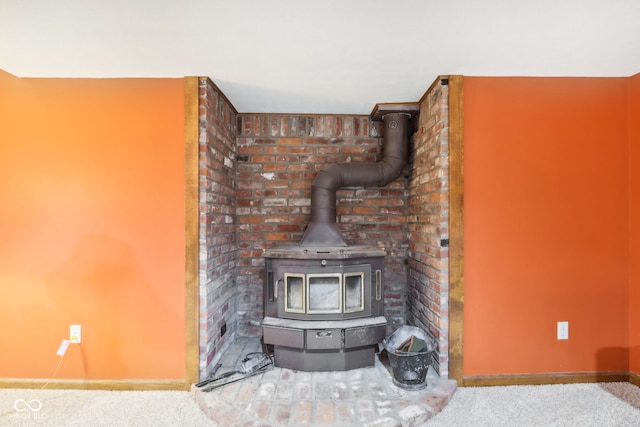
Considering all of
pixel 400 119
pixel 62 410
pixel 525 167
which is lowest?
pixel 62 410

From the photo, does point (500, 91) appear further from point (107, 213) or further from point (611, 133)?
point (107, 213)

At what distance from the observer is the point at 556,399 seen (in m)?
2.05

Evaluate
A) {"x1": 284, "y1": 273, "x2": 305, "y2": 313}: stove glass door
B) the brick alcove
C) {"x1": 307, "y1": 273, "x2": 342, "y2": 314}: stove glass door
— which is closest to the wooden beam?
the brick alcove

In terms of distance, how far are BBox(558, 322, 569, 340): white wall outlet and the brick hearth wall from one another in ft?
3.68

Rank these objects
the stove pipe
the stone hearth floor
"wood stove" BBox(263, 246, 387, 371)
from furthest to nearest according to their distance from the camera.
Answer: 1. the stove pipe
2. "wood stove" BBox(263, 246, 387, 371)
3. the stone hearth floor

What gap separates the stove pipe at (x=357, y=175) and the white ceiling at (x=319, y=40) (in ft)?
1.38

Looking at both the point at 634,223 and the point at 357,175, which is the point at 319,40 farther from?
the point at 634,223

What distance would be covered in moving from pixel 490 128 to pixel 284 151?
160 cm

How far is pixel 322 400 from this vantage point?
6.44ft

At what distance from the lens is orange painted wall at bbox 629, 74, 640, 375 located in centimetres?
219

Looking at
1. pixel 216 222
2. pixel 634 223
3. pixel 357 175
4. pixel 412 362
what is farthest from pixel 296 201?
pixel 634 223

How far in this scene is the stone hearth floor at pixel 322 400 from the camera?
179 centimetres

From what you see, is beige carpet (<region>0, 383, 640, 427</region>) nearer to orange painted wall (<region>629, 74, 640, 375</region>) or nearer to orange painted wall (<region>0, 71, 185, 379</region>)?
orange painted wall (<region>0, 71, 185, 379</region>)

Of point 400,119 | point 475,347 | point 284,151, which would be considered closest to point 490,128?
point 400,119
